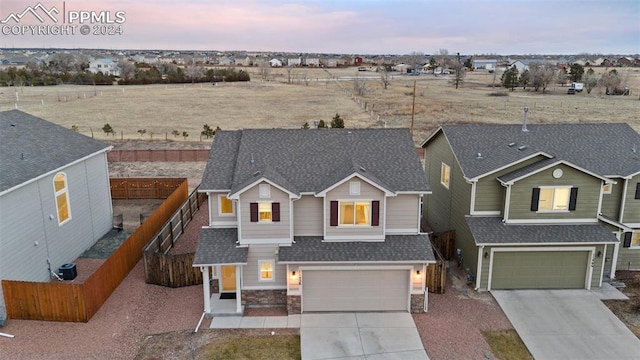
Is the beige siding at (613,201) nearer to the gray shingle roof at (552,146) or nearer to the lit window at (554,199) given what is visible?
the gray shingle roof at (552,146)

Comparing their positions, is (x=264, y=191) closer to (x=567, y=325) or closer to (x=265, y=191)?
(x=265, y=191)

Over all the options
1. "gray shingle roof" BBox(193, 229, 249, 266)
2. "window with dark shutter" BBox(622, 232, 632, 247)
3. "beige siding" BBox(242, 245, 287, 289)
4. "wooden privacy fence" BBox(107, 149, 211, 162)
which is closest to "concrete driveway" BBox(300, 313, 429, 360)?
"beige siding" BBox(242, 245, 287, 289)

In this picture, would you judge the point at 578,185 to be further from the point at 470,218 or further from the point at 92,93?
the point at 92,93

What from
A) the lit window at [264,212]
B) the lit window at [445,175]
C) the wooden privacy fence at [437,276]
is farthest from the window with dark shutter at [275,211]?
the lit window at [445,175]

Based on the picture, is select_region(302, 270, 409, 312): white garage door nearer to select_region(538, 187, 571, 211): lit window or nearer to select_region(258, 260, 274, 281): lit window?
select_region(258, 260, 274, 281): lit window

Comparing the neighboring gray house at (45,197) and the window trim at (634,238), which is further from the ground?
the neighboring gray house at (45,197)

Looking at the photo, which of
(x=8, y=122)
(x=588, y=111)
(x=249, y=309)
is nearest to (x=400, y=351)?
(x=249, y=309)
